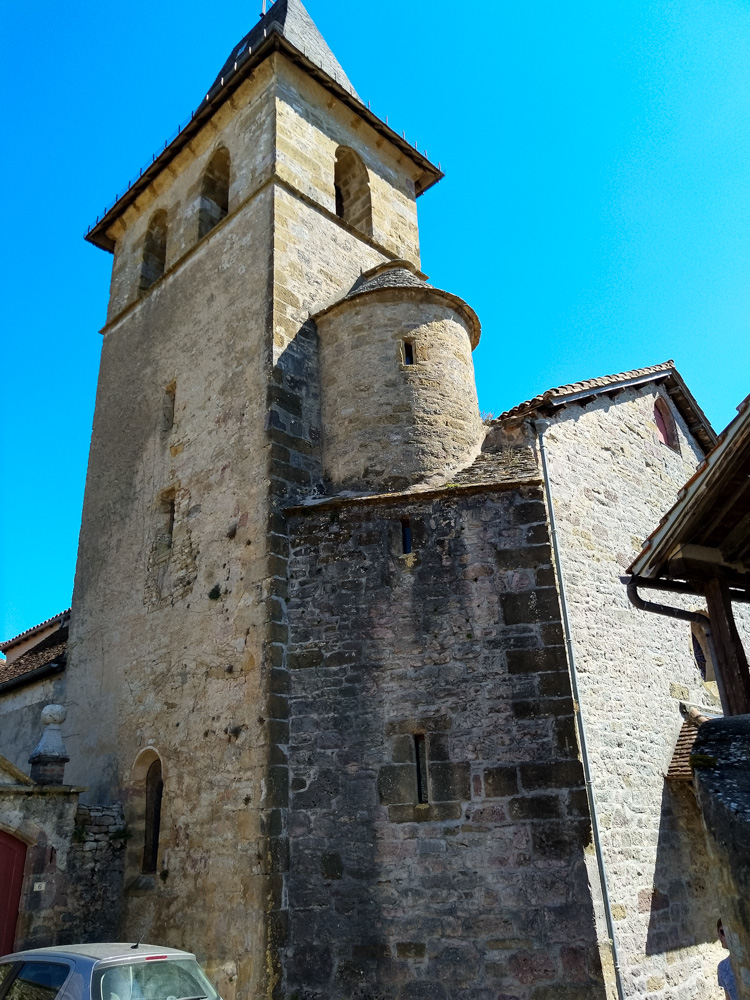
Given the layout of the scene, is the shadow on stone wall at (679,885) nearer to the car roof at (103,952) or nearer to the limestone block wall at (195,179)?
the car roof at (103,952)

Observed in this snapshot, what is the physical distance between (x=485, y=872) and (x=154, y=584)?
5.66 meters

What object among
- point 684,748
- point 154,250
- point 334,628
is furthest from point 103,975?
point 154,250

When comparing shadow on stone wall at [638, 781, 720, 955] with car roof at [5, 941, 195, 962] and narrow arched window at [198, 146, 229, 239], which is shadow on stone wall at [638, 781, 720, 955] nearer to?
car roof at [5, 941, 195, 962]

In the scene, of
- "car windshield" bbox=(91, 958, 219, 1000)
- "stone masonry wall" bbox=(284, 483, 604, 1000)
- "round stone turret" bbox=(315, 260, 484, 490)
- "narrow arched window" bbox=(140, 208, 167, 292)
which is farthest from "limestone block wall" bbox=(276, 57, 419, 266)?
"car windshield" bbox=(91, 958, 219, 1000)

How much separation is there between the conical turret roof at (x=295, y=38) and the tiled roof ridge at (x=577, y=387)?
7.01m

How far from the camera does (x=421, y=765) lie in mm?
7441

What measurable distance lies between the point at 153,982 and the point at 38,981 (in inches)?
30.9

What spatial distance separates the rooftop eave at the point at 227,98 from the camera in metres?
12.3

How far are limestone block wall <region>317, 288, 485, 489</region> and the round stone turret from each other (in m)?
0.01

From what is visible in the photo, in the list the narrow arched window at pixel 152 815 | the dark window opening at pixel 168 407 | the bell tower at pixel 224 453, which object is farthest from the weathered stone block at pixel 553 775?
the dark window opening at pixel 168 407

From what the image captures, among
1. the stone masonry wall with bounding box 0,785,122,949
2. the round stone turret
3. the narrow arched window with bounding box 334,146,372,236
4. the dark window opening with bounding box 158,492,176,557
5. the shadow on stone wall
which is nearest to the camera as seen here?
the shadow on stone wall

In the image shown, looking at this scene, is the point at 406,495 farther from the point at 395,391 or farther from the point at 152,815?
the point at 152,815

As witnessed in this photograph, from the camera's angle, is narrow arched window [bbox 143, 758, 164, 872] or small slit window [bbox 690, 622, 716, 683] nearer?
narrow arched window [bbox 143, 758, 164, 872]

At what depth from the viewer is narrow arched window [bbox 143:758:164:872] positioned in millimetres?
A: 8844
